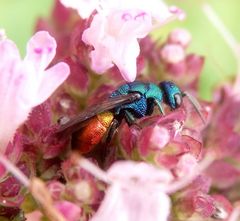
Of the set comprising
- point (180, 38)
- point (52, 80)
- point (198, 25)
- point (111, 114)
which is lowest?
point (198, 25)

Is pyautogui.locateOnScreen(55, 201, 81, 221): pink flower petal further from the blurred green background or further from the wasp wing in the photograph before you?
the blurred green background

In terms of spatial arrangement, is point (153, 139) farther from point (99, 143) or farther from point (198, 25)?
point (198, 25)

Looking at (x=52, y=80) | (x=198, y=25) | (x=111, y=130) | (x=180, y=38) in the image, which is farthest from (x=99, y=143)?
(x=198, y=25)

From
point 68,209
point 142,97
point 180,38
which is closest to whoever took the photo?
point 68,209

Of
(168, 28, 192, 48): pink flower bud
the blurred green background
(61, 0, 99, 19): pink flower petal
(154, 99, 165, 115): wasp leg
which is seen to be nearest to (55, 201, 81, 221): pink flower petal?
(154, 99, 165, 115): wasp leg

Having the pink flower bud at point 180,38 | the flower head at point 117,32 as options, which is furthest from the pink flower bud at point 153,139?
the pink flower bud at point 180,38
